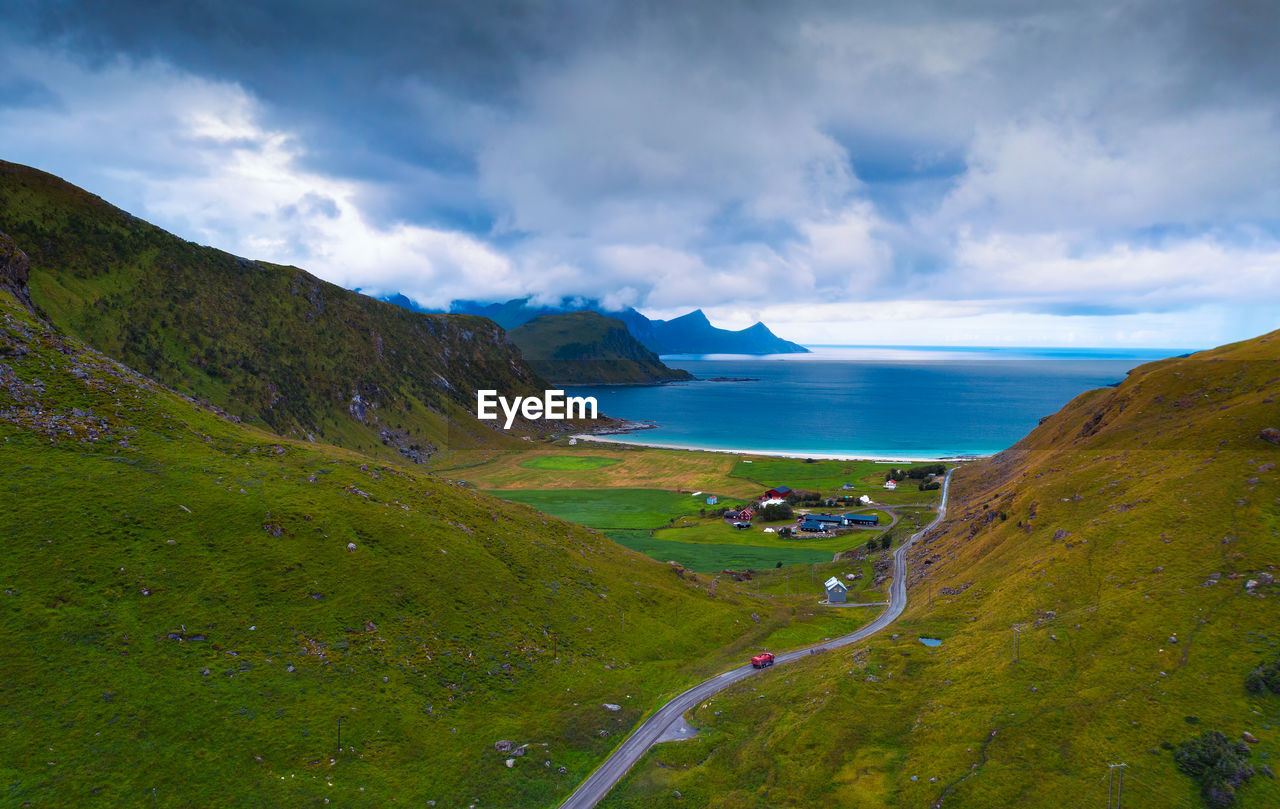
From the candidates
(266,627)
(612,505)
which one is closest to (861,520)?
(612,505)

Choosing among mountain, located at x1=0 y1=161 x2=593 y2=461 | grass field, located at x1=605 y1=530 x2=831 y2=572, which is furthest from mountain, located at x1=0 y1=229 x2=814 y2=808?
mountain, located at x1=0 y1=161 x2=593 y2=461

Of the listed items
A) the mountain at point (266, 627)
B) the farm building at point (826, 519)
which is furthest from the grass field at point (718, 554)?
the mountain at point (266, 627)

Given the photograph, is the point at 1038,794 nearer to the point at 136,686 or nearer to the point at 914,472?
the point at 136,686

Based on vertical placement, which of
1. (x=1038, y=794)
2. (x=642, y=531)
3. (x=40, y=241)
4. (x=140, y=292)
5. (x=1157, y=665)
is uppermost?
(x=40, y=241)

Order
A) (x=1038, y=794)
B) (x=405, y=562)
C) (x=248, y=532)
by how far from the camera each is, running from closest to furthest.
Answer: (x=1038, y=794) → (x=248, y=532) → (x=405, y=562)

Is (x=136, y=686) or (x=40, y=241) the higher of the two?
(x=40, y=241)

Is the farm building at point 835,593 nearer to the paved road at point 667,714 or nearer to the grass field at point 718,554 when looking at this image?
the paved road at point 667,714

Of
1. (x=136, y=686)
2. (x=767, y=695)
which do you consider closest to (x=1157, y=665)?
(x=767, y=695)
